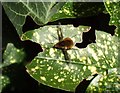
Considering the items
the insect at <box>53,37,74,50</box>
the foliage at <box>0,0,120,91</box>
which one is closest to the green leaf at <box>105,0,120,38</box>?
the foliage at <box>0,0,120,91</box>

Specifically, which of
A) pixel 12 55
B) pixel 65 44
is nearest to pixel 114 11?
pixel 65 44

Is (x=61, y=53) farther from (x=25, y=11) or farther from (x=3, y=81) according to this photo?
(x=3, y=81)

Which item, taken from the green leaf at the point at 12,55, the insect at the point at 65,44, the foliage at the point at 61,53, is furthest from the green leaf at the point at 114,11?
the green leaf at the point at 12,55

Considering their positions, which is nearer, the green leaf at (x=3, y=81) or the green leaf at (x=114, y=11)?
the green leaf at (x=114, y=11)

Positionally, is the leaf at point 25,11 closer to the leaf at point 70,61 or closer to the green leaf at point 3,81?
the leaf at point 70,61

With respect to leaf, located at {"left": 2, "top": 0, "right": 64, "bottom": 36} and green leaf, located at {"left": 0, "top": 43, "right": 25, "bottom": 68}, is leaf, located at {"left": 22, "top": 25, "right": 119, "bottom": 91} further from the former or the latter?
green leaf, located at {"left": 0, "top": 43, "right": 25, "bottom": 68}
